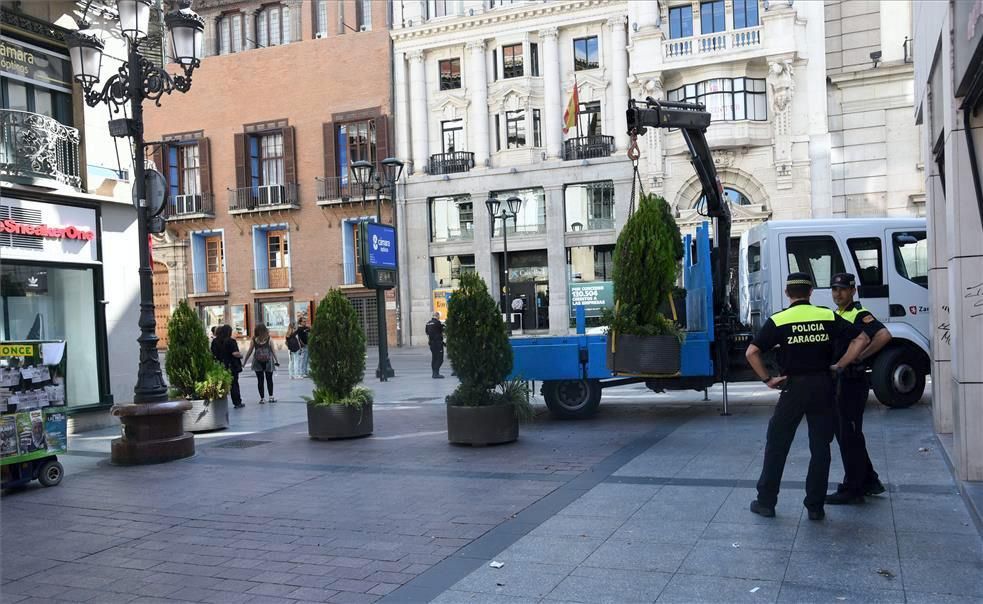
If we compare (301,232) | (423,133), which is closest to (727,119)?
(423,133)

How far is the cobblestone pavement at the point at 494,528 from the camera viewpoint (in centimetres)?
492

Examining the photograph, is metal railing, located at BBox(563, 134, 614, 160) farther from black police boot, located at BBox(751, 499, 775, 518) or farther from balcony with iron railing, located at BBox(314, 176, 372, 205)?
black police boot, located at BBox(751, 499, 775, 518)

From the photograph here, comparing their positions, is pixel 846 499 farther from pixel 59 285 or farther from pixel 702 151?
pixel 59 285

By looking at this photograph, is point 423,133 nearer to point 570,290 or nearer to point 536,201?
point 536,201

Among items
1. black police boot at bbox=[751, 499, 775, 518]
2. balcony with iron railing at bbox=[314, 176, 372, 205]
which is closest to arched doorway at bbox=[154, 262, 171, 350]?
balcony with iron railing at bbox=[314, 176, 372, 205]

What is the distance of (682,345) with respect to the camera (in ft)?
35.7

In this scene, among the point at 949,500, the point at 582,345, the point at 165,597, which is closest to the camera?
the point at 165,597

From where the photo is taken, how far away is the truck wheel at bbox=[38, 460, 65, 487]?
8414 millimetres

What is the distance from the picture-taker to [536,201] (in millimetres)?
35844

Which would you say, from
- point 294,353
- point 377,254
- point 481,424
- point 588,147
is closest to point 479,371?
point 481,424

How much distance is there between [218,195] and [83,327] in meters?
29.1

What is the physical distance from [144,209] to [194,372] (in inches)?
101

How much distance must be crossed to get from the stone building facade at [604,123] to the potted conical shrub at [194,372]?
66.5ft

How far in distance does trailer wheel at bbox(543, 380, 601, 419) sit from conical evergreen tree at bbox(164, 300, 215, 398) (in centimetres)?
492
